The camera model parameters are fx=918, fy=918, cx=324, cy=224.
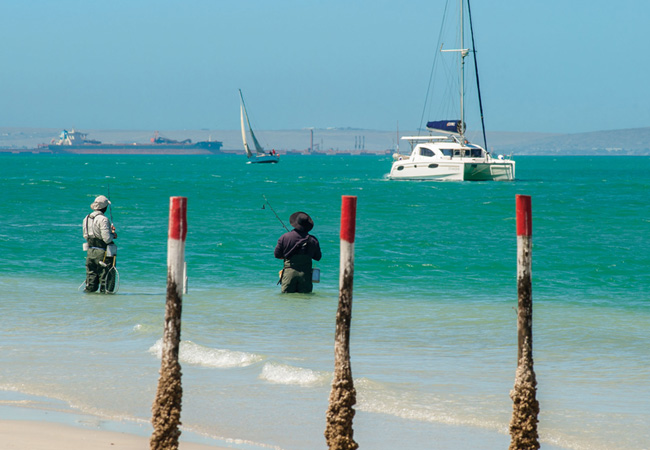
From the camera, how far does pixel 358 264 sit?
75.3 feet

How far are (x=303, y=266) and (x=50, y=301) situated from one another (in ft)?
13.3

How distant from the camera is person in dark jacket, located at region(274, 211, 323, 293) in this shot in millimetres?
13188

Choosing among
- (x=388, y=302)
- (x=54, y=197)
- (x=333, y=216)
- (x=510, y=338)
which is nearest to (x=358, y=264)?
(x=388, y=302)

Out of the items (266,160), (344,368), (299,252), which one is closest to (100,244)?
(299,252)

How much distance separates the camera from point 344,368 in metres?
6.45

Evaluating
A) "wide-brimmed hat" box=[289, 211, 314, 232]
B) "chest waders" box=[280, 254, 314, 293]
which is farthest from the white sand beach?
"chest waders" box=[280, 254, 314, 293]

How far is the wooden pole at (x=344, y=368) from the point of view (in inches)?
251

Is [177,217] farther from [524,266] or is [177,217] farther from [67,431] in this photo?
[524,266]

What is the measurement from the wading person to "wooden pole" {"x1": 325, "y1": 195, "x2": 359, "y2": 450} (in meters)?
7.03

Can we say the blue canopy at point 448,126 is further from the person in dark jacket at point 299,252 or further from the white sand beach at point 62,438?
the white sand beach at point 62,438

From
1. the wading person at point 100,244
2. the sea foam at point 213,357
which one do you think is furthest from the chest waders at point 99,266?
the sea foam at point 213,357

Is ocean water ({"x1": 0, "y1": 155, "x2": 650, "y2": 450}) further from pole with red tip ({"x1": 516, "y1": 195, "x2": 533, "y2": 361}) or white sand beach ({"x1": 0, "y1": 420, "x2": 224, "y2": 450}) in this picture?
pole with red tip ({"x1": 516, "y1": 195, "x2": 533, "y2": 361})

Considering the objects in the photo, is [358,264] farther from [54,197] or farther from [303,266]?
[54,197]

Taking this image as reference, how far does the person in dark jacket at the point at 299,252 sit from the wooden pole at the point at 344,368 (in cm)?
620
